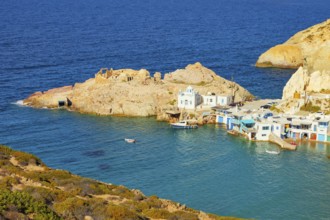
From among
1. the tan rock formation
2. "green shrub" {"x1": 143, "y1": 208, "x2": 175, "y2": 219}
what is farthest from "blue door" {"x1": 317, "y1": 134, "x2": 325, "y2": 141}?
the tan rock formation

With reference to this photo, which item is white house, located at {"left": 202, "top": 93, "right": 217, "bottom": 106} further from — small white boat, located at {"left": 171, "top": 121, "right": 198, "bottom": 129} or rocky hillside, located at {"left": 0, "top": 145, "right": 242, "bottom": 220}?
rocky hillside, located at {"left": 0, "top": 145, "right": 242, "bottom": 220}

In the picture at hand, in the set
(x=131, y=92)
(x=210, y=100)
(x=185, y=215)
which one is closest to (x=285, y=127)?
(x=210, y=100)

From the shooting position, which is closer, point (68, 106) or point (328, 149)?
point (328, 149)

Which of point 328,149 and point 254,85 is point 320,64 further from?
point 328,149

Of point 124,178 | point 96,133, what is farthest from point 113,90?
point 124,178

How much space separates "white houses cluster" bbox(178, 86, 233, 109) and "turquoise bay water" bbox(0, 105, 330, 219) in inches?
235

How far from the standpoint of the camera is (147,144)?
71.6m

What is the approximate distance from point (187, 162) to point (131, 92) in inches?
987

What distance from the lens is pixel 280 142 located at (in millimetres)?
71125

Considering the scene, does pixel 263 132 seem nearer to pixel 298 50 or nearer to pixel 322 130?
pixel 322 130

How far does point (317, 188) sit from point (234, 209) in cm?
1064

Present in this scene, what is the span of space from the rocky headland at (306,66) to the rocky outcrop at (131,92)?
9941 mm

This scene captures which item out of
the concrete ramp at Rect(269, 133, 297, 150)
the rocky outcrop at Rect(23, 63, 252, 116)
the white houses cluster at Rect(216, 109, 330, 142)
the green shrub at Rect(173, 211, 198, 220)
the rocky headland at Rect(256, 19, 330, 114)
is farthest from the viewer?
the rocky outcrop at Rect(23, 63, 252, 116)

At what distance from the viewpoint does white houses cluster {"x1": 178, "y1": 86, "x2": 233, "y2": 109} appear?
84.9 meters
